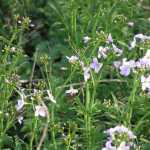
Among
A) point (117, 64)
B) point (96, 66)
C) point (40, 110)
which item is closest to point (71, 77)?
point (96, 66)

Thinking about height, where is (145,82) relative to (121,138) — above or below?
above

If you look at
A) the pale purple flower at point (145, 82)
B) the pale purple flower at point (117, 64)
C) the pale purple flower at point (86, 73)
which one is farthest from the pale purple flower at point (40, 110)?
the pale purple flower at point (117, 64)

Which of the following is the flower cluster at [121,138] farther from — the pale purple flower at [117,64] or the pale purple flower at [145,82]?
the pale purple flower at [117,64]

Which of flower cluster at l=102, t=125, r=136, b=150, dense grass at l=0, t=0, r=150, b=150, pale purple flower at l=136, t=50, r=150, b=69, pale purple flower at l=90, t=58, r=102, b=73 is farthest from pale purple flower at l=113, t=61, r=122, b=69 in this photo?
flower cluster at l=102, t=125, r=136, b=150

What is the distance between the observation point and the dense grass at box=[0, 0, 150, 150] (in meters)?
2.53

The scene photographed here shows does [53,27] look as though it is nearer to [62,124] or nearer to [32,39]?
[32,39]

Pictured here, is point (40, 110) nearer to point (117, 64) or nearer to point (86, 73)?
point (86, 73)

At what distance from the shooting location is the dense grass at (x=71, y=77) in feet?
8.30

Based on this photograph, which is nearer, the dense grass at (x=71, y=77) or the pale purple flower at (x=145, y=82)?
the pale purple flower at (x=145, y=82)

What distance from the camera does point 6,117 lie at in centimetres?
267

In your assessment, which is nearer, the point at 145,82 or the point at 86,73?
the point at 145,82

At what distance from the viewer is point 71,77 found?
9.36 feet

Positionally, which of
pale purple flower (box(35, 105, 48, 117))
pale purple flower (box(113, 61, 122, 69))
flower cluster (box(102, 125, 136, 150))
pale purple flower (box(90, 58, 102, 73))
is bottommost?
flower cluster (box(102, 125, 136, 150))

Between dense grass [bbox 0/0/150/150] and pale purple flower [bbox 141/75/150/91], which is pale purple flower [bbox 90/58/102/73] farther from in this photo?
pale purple flower [bbox 141/75/150/91]
